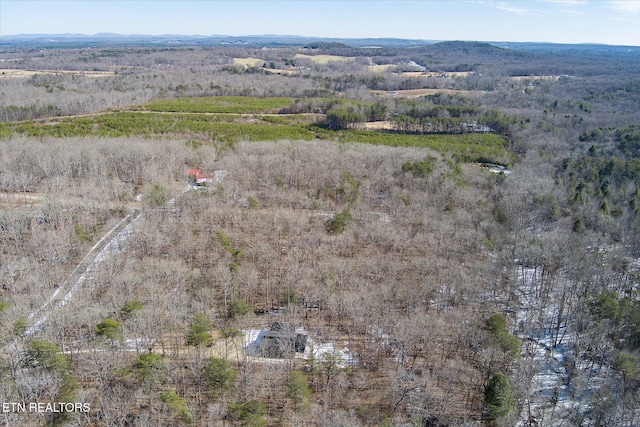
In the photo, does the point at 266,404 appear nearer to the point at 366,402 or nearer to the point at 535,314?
the point at 366,402

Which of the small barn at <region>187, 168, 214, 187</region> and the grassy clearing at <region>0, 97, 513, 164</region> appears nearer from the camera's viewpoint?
the small barn at <region>187, 168, 214, 187</region>

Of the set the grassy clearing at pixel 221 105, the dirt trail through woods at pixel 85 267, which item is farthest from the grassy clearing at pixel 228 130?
the dirt trail through woods at pixel 85 267

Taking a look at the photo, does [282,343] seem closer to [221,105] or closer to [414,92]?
[221,105]

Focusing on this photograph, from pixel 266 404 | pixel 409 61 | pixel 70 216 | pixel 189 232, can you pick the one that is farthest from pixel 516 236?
pixel 409 61

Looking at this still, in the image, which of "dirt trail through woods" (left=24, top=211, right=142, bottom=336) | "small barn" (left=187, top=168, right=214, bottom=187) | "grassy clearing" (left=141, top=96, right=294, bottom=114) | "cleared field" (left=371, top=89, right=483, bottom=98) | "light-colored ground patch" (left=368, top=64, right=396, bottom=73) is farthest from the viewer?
"light-colored ground patch" (left=368, top=64, right=396, bottom=73)

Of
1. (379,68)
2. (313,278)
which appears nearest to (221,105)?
(313,278)

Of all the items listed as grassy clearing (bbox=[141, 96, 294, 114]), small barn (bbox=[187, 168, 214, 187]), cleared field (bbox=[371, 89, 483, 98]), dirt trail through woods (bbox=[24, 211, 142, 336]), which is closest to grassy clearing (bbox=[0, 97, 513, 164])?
grassy clearing (bbox=[141, 96, 294, 114])

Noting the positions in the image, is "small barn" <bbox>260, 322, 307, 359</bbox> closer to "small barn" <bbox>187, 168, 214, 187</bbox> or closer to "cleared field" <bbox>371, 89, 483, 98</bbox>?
"small barn" <bbox>187, 168, 214, 187</bbox>
